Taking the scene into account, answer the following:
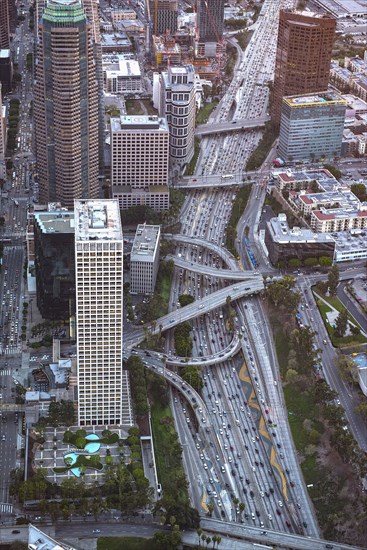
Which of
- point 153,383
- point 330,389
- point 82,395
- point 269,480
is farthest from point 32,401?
point 330,389

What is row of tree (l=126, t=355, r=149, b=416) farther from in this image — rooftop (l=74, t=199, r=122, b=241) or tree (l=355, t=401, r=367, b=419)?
tree (l=355, t=401, r=367, b=419)

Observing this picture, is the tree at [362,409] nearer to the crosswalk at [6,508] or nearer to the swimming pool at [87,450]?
the swimming pool at [87,450]

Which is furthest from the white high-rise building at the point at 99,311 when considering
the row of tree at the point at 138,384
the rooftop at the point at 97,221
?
the row of tree at the point at 138,384

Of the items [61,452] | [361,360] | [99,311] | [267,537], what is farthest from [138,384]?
[361,360]

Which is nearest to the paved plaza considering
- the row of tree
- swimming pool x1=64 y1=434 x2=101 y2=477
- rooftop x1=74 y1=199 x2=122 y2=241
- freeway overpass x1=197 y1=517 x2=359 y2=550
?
swimming pool x1=64 y1=434 x2=101 y2=477

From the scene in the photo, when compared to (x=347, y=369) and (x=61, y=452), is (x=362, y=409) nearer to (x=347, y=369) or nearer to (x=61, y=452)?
(x=347, y=369)

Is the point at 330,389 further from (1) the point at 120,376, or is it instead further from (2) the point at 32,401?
(2) the point at 32,401

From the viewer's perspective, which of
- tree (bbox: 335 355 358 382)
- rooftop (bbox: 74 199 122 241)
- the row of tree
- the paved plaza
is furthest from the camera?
tree (bbox: 335 355 358 382)

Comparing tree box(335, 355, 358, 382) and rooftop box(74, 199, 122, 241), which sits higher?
rooftop box(74, 199, 122, 241)
